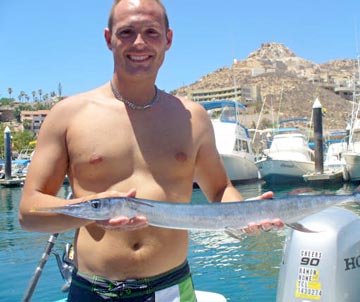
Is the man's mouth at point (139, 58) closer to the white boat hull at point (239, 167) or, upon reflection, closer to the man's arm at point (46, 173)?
the man's arm at point (46, 173)

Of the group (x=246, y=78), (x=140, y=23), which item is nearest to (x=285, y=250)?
(x=140, y=23)

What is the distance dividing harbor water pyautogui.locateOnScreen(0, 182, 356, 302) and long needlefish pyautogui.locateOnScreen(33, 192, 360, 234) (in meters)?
4.59

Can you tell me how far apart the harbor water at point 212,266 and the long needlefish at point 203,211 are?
15.0 ft

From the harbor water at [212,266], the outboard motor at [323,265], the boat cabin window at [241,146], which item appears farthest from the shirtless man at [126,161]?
the boat cabin window at [241,146]

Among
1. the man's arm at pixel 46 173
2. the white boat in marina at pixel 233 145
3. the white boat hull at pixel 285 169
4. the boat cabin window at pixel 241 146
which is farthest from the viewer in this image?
the boat cabin window at pixel 241 146

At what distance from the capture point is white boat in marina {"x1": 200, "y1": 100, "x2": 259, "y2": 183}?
32.7 meters

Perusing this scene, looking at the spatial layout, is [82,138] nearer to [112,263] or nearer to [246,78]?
[112,263]

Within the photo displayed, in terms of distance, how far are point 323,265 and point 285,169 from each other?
29.9 meters

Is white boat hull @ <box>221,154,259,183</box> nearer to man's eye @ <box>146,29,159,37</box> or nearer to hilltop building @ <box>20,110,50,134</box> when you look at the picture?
man's eye @ <box>146,29,159,37</box>

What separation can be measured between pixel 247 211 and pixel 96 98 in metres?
1.07

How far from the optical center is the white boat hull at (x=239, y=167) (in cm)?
3247

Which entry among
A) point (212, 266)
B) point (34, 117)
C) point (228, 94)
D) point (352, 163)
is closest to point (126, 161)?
point (212, 266)

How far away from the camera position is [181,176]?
283 centimetres

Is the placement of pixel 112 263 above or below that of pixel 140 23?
below
